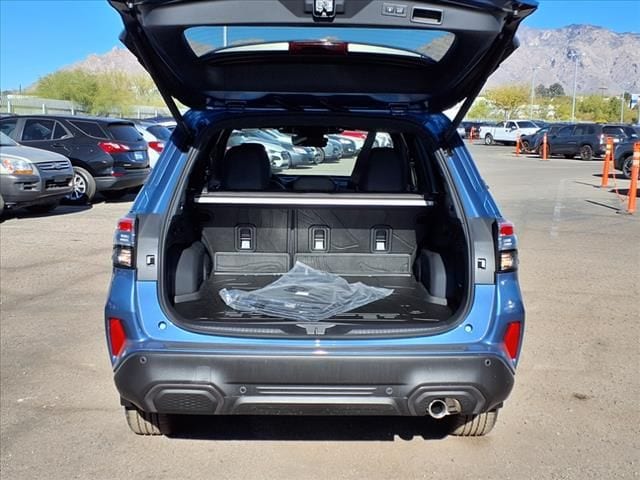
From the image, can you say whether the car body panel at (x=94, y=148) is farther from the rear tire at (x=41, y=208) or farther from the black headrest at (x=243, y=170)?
the black headrest at (x=243, y=170)

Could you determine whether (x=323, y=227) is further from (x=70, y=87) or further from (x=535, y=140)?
(x=70, y=87)

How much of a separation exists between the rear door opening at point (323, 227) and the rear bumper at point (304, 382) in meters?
0.75

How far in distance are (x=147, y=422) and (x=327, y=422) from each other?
0.98 m

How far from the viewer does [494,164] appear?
27734mm

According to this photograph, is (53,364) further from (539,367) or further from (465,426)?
(539,367)

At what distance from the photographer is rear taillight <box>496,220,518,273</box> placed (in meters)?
3.13

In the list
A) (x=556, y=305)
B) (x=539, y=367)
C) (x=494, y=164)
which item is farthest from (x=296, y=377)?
(x=494, y=164)

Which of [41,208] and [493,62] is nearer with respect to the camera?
[493,62]

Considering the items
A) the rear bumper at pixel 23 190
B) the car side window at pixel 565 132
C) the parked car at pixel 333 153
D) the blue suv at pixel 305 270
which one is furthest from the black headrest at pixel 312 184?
the car side window at pixel 565 132

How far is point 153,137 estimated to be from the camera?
51.4 ft

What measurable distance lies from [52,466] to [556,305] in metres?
4.58

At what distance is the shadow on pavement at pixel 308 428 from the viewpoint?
12.0 feet

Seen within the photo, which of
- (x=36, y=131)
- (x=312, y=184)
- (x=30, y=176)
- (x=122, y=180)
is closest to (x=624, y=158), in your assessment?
(x=122, y=180)

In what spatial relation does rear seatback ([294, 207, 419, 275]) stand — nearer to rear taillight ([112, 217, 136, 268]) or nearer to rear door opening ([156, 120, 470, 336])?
rear door opening ([156, 120, 470, 336])
